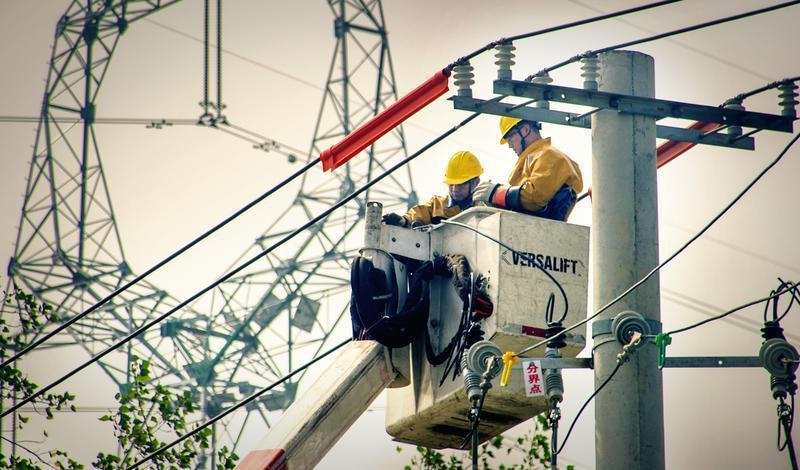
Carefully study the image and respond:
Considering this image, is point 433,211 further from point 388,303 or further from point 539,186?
point 539,186

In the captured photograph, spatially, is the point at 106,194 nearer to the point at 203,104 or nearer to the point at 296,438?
the point at 203,104

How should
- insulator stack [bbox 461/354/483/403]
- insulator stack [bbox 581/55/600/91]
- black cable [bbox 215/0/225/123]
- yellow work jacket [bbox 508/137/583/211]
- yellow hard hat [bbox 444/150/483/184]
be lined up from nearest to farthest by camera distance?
insulator stack [bbox 461/354/483/403], insulator stack [bbox 581/55/600/91], yellow work jacket [bbox 508/137/583/211], yellow hard hat [bbox 444/150/483/184], black cable [bbox 215/0/225/123]

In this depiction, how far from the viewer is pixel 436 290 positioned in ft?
50.1

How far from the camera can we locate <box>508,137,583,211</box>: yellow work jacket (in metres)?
14.9

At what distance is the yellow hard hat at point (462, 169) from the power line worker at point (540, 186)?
0.90 m

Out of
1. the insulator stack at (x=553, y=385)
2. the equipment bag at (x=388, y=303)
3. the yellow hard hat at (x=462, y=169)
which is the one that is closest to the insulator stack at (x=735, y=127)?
the insulator stack at (x=553, y=385)

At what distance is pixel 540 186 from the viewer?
14.9 metres

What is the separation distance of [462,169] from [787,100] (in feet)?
13.6

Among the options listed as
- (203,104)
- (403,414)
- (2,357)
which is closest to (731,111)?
(403,414)

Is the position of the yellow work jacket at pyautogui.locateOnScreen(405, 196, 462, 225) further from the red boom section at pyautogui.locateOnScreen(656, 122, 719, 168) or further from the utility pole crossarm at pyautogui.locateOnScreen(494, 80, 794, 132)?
the utility pole crossarm at pyautogui.locateOnScreen(494, 80, 794, 132)

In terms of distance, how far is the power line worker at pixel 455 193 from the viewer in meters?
16.4

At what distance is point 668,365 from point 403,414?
4.45 metres

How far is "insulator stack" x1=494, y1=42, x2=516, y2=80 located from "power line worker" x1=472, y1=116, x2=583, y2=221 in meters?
2.37

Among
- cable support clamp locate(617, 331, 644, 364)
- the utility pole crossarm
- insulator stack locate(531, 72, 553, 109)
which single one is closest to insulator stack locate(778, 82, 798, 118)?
the utility pole crossarm
